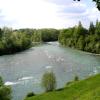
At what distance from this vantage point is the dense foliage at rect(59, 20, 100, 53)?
475ft

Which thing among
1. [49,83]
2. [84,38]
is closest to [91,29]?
[84,38]

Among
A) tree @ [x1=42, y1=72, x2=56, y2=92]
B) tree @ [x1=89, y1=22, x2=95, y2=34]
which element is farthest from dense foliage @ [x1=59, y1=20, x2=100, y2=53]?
tree @ [x1=42, y1=72, x2=56, y2=92]

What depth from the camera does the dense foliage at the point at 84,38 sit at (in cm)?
14475

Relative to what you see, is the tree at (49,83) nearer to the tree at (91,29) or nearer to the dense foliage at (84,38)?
the dense foliage at (84,38)

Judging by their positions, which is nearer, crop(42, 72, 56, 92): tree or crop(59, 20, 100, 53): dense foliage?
crop(42, 72, 56, 92): tree

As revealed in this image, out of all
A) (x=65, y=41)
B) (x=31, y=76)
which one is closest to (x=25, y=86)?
(x=31, y=76)

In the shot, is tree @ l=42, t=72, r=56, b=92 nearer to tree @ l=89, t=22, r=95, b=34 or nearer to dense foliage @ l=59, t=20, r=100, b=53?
dense foliage @ l=59, t=20, r=100, b=53

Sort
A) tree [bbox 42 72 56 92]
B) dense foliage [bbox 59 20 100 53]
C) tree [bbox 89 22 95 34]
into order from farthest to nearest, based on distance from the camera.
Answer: tree [bbox 89 22 95 34], dense foliage [bbox 59 20 100 53], tree [bbox 42 72 56 92]

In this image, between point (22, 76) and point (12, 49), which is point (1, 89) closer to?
point (22, 76)

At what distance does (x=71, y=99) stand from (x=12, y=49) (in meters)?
117

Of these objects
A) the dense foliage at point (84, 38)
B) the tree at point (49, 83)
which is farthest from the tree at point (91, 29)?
the tree at point (49, 83)

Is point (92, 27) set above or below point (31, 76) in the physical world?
above

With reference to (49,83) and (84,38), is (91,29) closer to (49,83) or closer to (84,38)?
(84,38)

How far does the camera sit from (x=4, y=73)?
7669 centimetres
